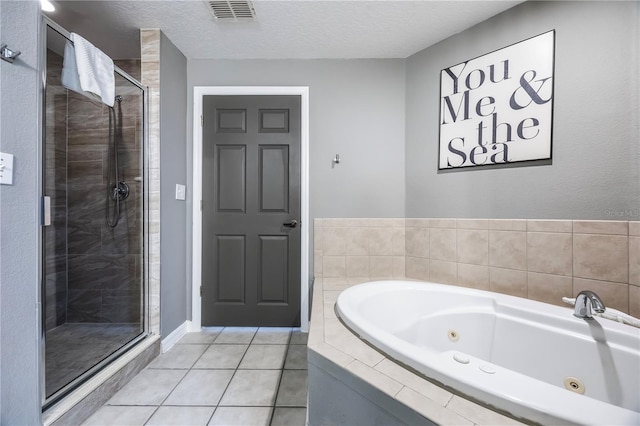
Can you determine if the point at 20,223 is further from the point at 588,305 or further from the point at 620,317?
the point at 620,317

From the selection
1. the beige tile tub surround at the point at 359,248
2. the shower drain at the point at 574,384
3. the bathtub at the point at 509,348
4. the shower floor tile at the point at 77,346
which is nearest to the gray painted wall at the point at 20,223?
the shower floor tile at the point at 77,346

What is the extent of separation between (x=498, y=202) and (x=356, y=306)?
3.68 ft

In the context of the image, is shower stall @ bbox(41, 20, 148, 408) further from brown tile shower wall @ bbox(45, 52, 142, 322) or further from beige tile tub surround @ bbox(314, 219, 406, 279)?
beige tile tub surround @ bbox(314, 219, 406, 279)

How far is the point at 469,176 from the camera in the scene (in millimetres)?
1697

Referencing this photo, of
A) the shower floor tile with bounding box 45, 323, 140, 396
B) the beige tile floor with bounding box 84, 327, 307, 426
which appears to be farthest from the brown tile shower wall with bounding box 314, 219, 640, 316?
the shower floor tile with bounding box 45, 323, 140, 396

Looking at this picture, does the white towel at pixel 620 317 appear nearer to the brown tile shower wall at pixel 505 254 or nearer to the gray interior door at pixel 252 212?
the brown tile shower wall at pixel 505 254

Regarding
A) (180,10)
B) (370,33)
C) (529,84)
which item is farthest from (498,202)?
(180,10)

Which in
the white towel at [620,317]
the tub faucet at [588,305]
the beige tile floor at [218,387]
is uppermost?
the tub faucet at [588,305]

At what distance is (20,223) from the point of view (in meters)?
0.97

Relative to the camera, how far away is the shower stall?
6.28 feet

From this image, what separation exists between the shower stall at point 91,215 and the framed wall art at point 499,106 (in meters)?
2.28

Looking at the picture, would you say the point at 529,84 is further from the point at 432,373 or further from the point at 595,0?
the point at 432,373

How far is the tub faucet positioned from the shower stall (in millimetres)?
2558

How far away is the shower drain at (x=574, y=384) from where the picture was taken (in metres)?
1.02
